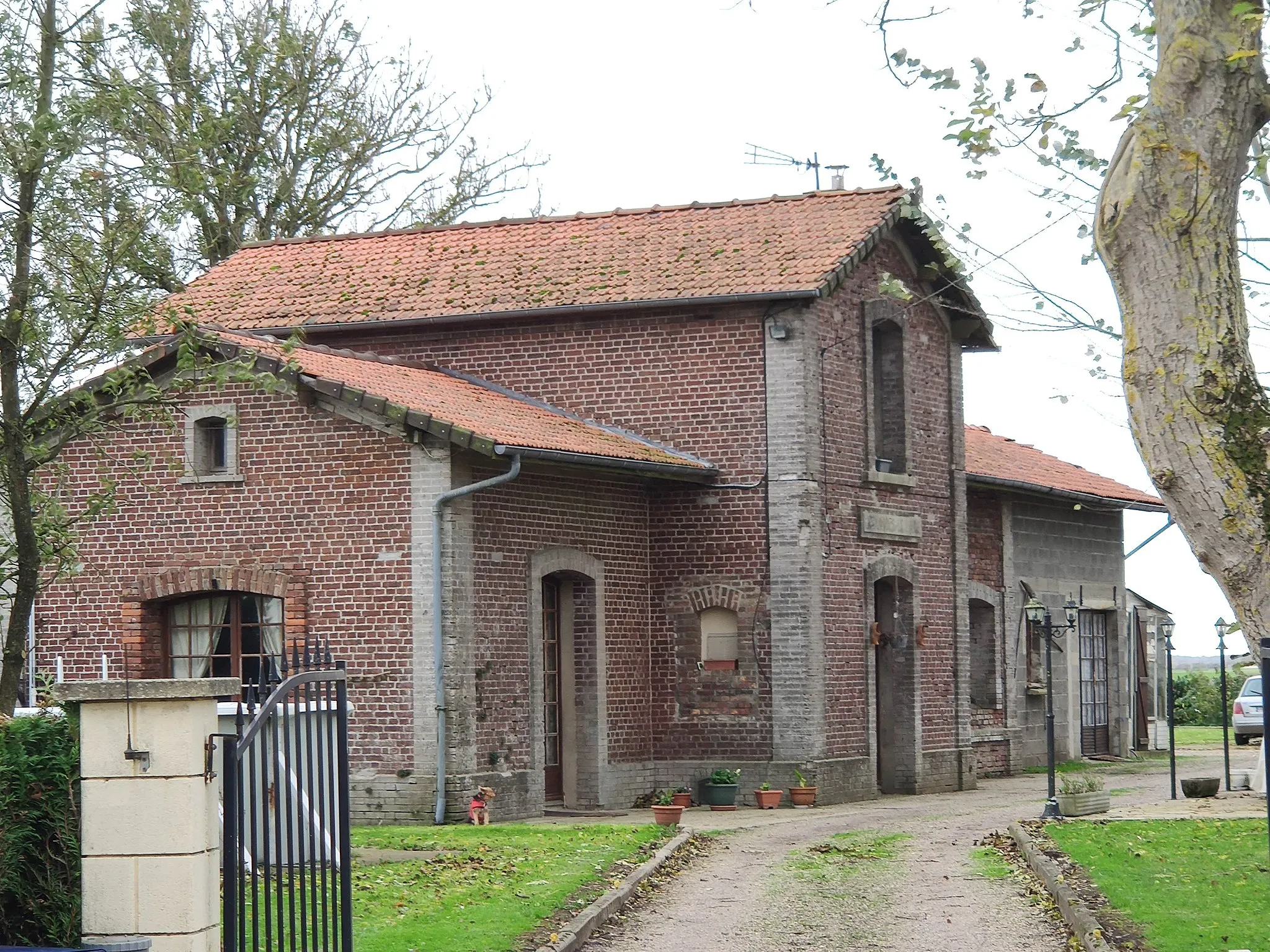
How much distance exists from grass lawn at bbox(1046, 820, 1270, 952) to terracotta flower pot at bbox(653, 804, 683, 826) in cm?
331

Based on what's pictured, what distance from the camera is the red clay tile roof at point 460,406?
54.4ft

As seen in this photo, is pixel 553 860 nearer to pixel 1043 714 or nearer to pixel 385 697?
pixel 385 697

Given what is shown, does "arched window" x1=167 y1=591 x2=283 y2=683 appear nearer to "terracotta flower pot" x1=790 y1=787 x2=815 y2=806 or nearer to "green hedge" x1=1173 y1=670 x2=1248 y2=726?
"terracotta flower pot" x1=790 y1=787 x2=815 y2=806

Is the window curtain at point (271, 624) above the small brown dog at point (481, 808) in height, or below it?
above

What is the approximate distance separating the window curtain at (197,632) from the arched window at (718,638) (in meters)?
5.24

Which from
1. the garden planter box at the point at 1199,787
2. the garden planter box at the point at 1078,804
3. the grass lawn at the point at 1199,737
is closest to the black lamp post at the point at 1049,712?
the garden planter box at the point at 1078,804

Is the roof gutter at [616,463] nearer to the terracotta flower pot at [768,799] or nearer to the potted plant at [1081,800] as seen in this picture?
the terracotta flower pot at [768,799]

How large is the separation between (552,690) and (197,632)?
12.2 feet

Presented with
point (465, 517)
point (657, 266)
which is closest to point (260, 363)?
point (465, 517)

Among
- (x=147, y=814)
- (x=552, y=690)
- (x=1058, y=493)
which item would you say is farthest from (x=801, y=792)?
(x=147, y=814)

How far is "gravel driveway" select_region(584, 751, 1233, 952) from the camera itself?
10859 millimetres

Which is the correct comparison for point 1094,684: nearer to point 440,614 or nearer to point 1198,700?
point 440,614

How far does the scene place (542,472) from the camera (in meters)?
18.2

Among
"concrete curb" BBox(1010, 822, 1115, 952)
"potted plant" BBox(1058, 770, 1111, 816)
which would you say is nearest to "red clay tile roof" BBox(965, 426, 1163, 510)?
"potted plant" BBox(1058, 770, 1111, 816)
